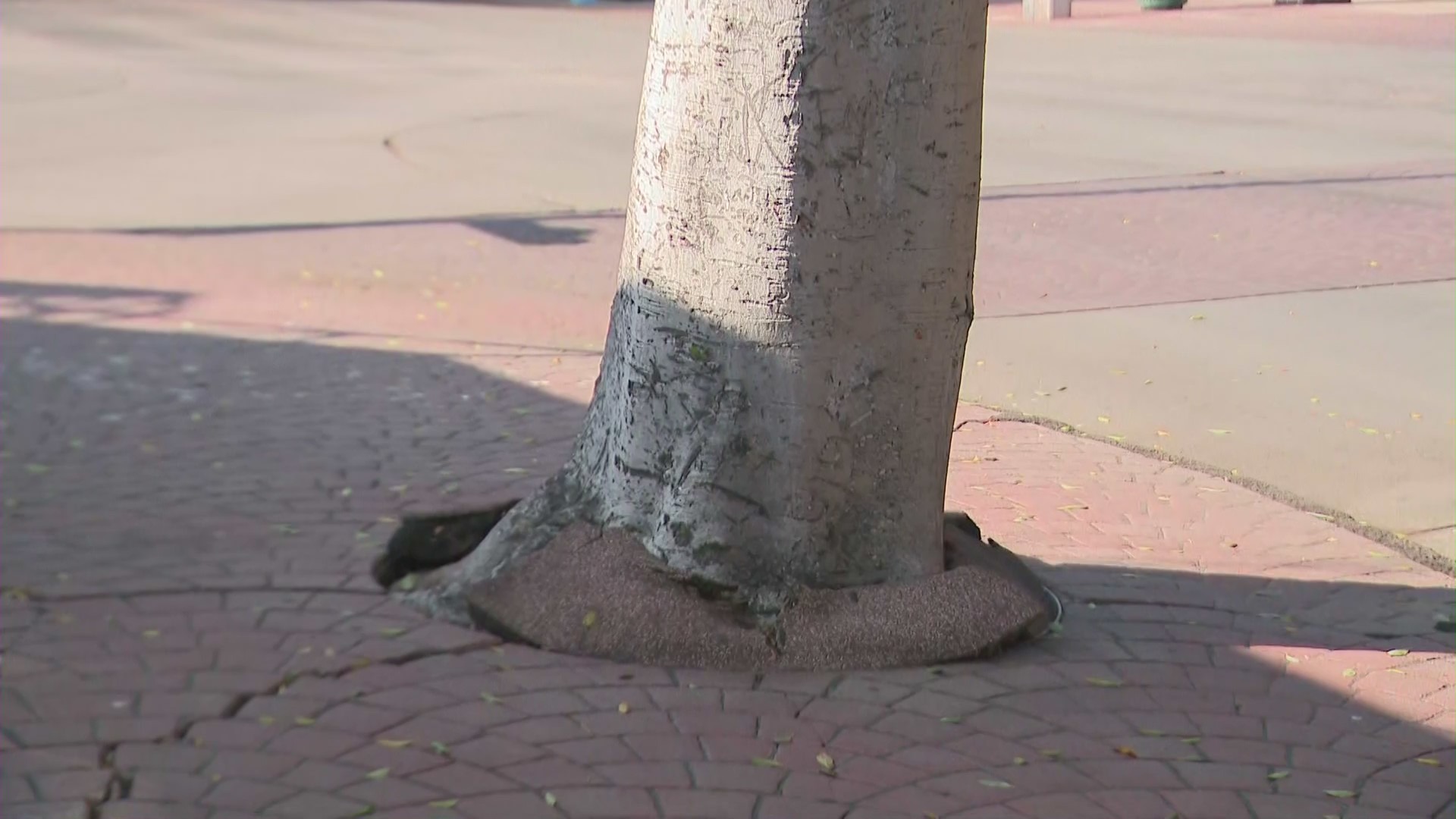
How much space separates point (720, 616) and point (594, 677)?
1.31ft

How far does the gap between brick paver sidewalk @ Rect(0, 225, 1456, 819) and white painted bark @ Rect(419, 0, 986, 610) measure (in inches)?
17.2

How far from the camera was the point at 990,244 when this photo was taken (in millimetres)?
11242

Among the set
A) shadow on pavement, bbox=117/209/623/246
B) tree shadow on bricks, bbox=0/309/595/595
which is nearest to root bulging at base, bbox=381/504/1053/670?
tree shadow on bricks, bbox=0/309/595/595

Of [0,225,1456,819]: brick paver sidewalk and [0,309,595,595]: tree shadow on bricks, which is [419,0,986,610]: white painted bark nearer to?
[0,225,1456,819]: brick paver sidewalk

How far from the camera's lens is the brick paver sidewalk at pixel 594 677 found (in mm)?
3834

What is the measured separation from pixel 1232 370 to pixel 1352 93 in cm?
1274

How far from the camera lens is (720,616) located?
4609mm

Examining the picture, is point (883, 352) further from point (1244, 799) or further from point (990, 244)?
point (990, 244)

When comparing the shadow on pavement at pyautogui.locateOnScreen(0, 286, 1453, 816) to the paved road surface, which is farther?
the paved road surface

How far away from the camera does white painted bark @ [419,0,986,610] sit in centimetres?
441

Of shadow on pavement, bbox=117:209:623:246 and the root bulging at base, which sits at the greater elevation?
shadow on pavement, bbox=117:209:623:246

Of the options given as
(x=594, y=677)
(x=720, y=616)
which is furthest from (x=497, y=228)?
(x=594, y=677)

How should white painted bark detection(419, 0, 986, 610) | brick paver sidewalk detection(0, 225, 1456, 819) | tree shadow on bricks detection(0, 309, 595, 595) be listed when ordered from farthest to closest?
tree shadow on bricks detection(0, 309, 595, 595)
white painted bark detection(419, 0, 986, 610)
brick paver sidewalk detection(0, 225, 1456, 819)

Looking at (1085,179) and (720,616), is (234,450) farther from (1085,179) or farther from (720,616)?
(1085,179)
